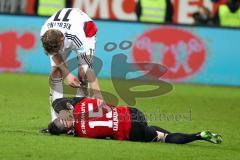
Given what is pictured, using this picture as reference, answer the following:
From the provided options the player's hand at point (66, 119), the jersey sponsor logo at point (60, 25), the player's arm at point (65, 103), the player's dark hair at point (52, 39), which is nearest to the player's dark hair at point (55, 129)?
the player's hand at point (66, 119)

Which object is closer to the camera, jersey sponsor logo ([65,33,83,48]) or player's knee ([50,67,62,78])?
jersey sponsor logo ([65,33,83,48])

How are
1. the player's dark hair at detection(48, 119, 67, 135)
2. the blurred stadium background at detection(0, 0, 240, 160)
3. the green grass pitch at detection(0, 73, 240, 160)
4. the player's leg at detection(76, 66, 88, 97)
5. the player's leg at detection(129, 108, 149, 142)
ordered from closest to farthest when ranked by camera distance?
the green grass pitch at detection(0, 73, 240, 160)
the player's leg at detection(129, 108, 149, 142)
the player's dark hair at detection(48, 119, 67, 135)
the player's leg at detection(76, 66, 88, 97)
the blurred stadium background at detection(0, 0, 240, 160)

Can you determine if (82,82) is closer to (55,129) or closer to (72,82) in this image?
(72,82)

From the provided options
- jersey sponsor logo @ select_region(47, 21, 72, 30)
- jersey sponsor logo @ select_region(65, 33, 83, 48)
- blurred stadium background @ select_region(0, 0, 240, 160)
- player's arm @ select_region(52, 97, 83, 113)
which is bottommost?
blurred stadium background @ select_region(0, 0, 240, 160)

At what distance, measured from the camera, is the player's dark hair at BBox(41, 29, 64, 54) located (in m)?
11.4

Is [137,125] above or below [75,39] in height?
below

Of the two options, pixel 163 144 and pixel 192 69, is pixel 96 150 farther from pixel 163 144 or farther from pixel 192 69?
pixel 192 69

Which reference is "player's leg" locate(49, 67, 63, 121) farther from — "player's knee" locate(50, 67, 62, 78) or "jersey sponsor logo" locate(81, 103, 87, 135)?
"jersey sponsor logo" locate(81, 103, 87, 135)

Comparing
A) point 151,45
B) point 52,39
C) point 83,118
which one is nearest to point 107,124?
point 83,118

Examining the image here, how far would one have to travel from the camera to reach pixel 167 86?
2133cm

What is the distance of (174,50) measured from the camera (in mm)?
21984

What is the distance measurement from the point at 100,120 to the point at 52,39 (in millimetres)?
1353

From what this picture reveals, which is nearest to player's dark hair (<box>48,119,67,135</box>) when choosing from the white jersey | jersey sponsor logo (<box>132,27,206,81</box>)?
the white jersey

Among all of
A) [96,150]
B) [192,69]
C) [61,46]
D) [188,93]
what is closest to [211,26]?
[192,69]
